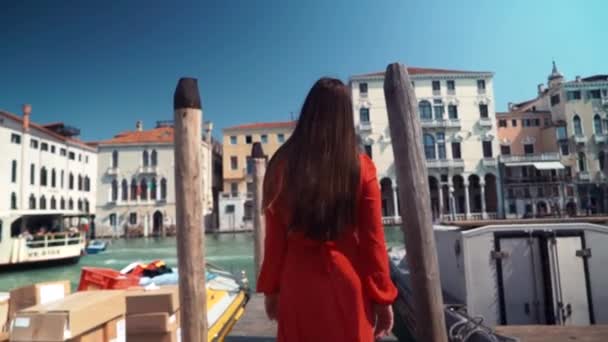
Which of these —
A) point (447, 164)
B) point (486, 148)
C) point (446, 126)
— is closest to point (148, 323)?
point (447, 164)

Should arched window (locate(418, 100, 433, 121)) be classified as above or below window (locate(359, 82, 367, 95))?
below

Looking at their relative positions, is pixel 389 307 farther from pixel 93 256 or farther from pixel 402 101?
pixel 93 256

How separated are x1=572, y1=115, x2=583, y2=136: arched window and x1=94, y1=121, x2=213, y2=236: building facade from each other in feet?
127

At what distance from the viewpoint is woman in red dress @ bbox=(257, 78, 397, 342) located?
1505mm

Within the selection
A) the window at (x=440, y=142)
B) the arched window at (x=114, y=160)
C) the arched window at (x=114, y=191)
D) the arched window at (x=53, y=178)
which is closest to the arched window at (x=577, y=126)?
the window at (x=440, y=142)

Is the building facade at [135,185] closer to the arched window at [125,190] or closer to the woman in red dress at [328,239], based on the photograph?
the arched window at [125,190]

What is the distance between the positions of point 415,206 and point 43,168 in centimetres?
3697

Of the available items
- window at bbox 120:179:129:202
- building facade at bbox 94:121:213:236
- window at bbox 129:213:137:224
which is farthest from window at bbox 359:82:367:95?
window at bbox 129:213:137:224

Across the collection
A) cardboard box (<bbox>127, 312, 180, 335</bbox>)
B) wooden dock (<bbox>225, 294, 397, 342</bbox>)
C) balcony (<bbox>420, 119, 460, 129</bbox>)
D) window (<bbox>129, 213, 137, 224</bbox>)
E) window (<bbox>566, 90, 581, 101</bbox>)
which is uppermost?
window (<bbox>566, 90, 581, 101</bbox>)

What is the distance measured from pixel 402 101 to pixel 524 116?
44654 millimetres

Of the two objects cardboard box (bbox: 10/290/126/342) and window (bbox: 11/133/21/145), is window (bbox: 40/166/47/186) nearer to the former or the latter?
window (bbox: 11/133/21/145)

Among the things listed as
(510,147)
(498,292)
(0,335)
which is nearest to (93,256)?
(0,335)

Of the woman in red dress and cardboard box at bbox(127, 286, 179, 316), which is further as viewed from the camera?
cardboard box at bbox(127, 286, 179, 316)

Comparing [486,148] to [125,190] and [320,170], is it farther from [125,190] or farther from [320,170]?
[320,170]
